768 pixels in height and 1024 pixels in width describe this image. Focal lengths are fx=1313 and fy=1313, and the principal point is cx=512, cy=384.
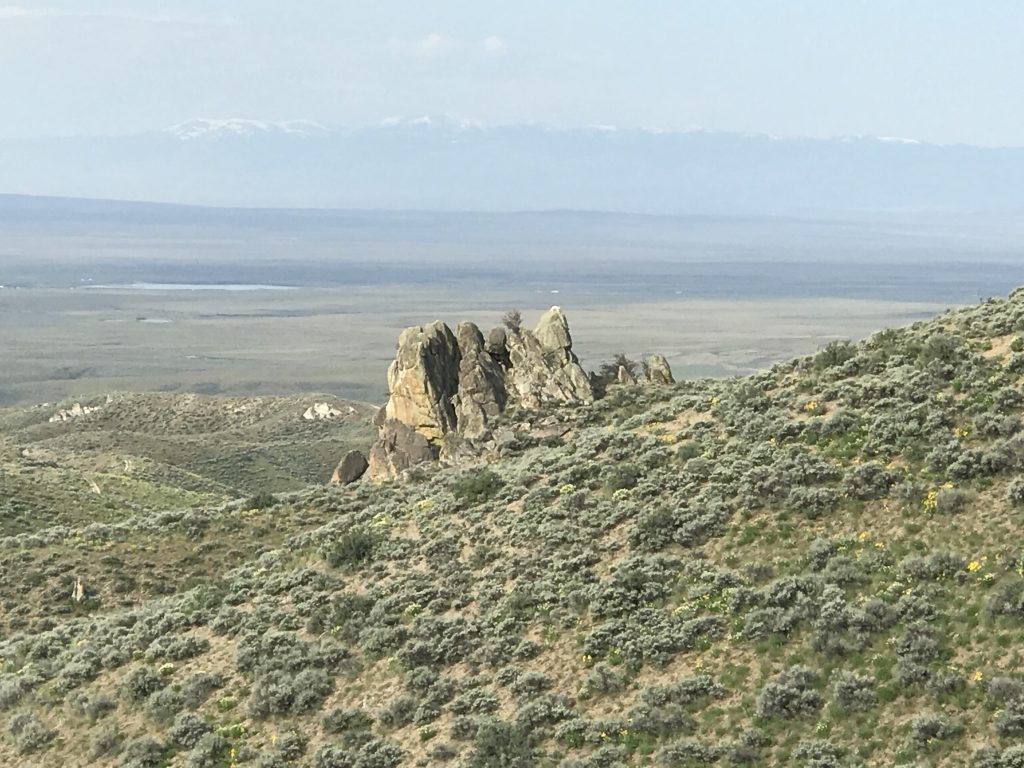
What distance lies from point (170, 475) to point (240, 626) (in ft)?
125

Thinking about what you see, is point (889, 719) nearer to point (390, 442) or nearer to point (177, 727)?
point (177, 727)

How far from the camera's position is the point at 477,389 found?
40.3 m

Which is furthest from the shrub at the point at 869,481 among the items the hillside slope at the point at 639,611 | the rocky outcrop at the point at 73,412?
the rocky outcrop at the point at 73,412

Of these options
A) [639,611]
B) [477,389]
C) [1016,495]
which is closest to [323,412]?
[477,389]

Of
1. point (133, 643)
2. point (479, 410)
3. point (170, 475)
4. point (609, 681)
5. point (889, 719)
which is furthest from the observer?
point (170, 475)

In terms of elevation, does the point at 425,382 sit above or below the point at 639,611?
above

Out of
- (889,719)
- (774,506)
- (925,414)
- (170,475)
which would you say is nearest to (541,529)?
(774,506)

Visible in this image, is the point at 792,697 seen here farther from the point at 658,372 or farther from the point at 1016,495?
the point at 658,372

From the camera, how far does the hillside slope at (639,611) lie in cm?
1831

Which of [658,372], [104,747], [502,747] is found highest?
[658,372]

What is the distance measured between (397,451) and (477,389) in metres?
→ 3.11

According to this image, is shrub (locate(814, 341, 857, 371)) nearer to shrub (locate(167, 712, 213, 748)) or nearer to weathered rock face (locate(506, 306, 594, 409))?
weathered rock face (locate(506, 306, 594, 409))

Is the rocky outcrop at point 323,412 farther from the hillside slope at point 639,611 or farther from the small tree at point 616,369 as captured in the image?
the hillside slope at point 639,611

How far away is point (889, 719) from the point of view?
17391mm
